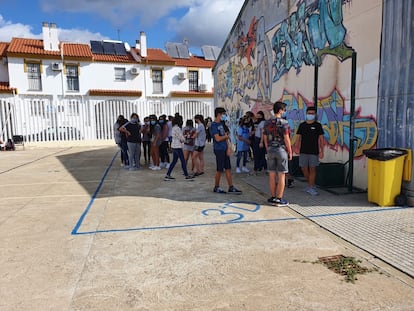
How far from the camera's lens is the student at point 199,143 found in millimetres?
8758

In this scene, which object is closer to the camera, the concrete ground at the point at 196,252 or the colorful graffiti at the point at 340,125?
the concrete ground at the point at 196,252

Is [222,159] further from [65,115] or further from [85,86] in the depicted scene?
[85,86]

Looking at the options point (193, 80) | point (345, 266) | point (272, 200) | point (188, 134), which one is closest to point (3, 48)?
point (193, 80)

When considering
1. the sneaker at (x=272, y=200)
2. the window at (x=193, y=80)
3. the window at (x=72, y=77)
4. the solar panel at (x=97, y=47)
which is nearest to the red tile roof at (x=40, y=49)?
the solar panel at (x=97, y=47)

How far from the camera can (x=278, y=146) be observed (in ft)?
19.0

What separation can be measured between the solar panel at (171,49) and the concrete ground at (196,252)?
2397 centimetres

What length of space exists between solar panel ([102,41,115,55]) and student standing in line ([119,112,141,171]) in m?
18.1

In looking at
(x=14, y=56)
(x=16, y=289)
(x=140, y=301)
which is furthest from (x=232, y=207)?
(x=14, y=56)

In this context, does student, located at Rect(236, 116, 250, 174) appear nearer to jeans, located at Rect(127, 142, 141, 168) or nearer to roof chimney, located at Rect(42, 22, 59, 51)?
jeans, located at Rect(127, 142, 141, 168)

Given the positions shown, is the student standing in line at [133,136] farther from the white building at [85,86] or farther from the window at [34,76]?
the window at [34,76]

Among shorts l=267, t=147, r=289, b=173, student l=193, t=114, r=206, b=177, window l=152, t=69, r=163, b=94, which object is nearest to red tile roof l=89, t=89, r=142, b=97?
window l=152, t=69, r=163, b=94

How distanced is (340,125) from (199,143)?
3612 millimetres

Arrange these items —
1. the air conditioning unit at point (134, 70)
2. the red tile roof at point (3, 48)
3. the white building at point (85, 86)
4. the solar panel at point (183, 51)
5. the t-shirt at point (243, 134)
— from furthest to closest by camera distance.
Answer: the solar panel at point (183, 51) → the air conditioning unit at point (134, 70) → the red tile roof at point (3, 48) → the white building at point (85, 86) → the t-shirt at point (243, 134)

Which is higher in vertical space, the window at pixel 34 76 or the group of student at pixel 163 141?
the window at pixel 34 76
